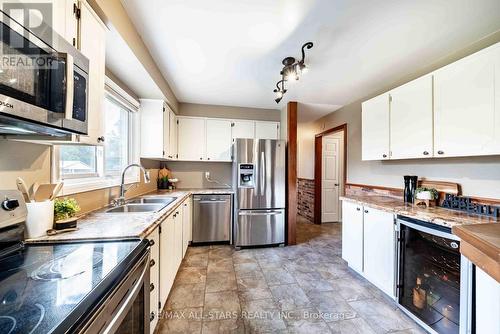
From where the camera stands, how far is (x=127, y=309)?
0.78 m

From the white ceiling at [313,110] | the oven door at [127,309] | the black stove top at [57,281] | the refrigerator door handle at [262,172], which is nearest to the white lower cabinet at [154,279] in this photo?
the oven door at [127,309]

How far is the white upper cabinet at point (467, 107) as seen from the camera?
1.42m

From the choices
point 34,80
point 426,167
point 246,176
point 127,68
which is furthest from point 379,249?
point 127,68

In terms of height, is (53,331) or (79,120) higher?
A: (79,120)

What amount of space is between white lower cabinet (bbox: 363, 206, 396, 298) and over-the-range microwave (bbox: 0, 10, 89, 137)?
2.38m

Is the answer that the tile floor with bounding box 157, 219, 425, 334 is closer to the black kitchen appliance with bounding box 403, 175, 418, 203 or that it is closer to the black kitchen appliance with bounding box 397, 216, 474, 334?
the black kitchen appliance with bounding box 397, 216, 474, 334

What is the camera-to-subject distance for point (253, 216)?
3.04 meters

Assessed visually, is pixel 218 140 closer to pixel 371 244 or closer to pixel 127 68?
pixel 127 68

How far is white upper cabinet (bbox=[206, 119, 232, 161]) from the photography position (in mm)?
3469

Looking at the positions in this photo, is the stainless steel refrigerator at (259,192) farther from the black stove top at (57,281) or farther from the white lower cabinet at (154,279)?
the black stove top at (57,281)

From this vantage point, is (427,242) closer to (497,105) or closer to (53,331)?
(497,105)

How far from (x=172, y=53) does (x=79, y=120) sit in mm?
1377

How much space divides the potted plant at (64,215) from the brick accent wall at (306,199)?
429cm

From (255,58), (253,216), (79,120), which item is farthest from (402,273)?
(79,120)
